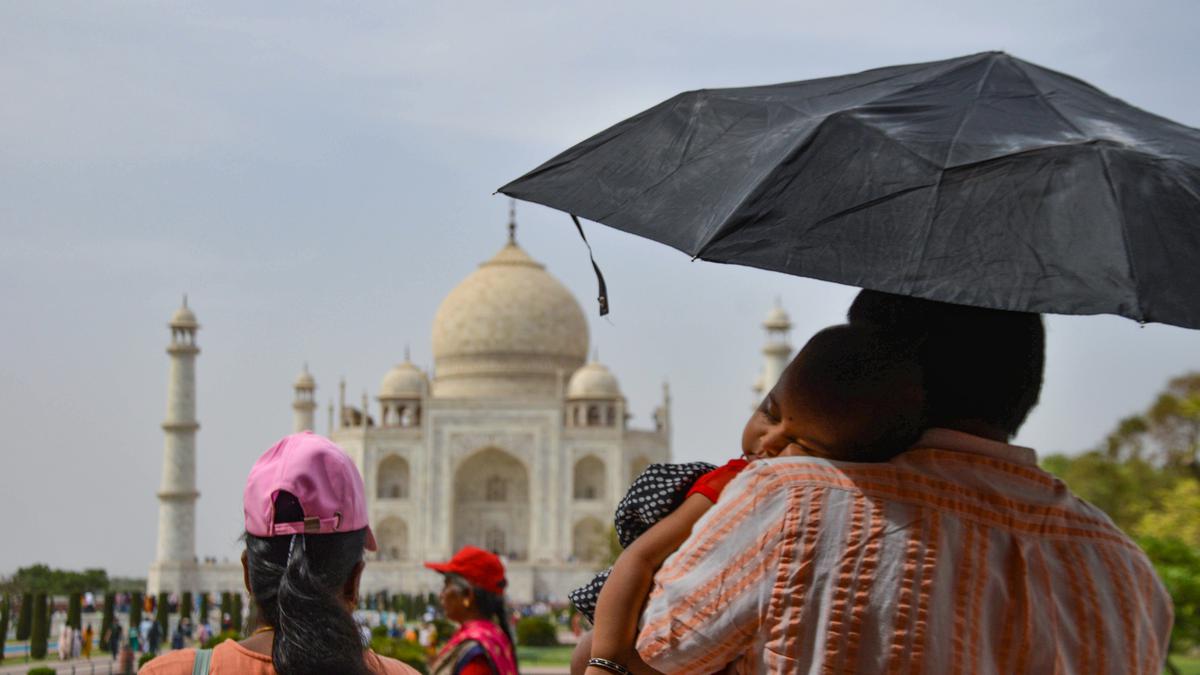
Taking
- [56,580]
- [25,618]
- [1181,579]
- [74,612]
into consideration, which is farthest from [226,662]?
[56,580]

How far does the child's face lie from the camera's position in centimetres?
222

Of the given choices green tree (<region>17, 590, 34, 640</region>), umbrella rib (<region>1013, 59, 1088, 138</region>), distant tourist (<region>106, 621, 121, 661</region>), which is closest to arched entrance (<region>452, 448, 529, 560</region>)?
distant tourist (<region>106, 621, 121, 661</region>)

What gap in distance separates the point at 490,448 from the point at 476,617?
36766mm

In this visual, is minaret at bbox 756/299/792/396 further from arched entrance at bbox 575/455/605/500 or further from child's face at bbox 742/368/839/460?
child's face at bbox 742/368/839/460

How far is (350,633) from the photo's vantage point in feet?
8.30

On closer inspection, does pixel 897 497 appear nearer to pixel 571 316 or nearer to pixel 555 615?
pixel 555 615

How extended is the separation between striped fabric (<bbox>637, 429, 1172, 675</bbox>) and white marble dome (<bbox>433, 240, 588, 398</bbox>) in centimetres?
3999

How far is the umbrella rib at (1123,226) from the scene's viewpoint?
7.01 feet

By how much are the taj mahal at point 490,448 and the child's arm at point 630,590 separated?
3564 centimetres

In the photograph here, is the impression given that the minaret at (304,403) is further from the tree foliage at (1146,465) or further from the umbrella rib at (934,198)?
the umbrella rib at (934,198)

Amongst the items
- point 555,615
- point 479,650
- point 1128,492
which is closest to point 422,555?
point 555,615

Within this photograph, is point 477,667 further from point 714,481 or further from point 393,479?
point 393,479

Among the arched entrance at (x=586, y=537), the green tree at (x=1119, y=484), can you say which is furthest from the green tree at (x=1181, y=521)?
the arched entrance at (x=586, y=537)

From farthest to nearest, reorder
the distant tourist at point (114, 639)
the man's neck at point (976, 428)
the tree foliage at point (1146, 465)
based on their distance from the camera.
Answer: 1. the tree foliage at point (1146, 465)
2. the distant tourist at point (114, 639)
3. the man's neck at point (976, 428)
